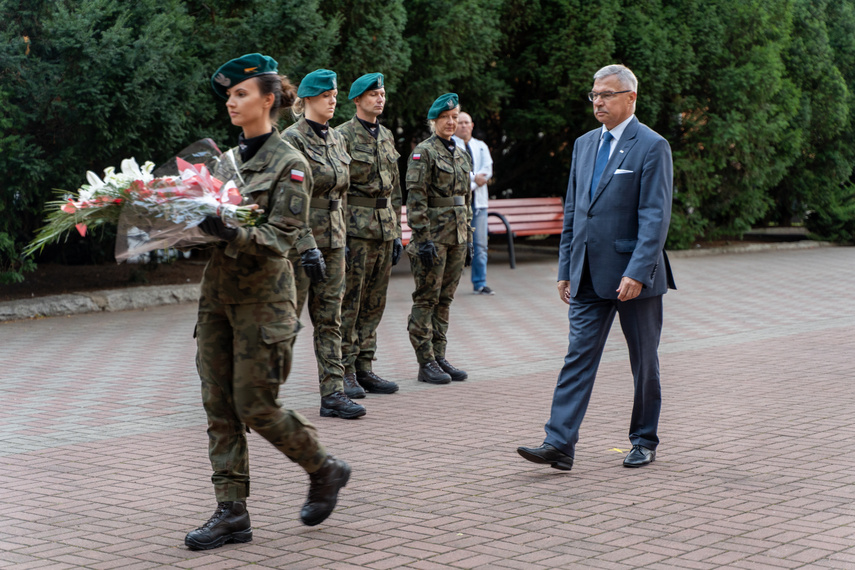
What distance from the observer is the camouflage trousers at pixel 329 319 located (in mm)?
6738

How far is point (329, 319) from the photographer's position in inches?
266

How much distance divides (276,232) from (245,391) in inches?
25.0

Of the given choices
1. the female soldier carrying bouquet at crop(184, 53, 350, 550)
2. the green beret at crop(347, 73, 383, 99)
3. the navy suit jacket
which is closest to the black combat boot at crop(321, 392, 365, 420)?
the navy suit jacket

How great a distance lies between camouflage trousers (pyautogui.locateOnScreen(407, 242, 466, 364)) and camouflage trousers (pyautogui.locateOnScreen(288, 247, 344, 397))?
120 centimetres

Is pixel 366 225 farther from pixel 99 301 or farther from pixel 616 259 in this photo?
pixel 99 301

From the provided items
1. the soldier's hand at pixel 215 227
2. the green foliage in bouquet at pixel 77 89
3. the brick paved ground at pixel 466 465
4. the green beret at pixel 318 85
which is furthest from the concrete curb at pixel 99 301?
the soldier's hand at pixel 215 227

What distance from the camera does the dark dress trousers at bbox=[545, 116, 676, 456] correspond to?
525cm

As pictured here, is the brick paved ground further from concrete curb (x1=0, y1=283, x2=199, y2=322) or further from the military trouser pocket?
concrete curb (x1=0, y1=283, x2=199, y2=322)

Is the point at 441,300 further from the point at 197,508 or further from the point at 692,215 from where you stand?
the point at 692,215

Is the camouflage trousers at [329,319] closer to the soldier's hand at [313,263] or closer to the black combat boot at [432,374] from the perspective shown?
the soldier's hand at [313,263]

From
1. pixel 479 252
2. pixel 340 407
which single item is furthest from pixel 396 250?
pixel 479 252

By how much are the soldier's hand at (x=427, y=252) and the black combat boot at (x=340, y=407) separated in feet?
4.76

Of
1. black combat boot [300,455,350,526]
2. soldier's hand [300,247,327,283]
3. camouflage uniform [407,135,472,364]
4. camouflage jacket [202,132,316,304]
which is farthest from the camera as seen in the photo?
camouflage uniform [407,135,472,364]

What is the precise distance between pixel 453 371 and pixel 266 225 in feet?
14.0
